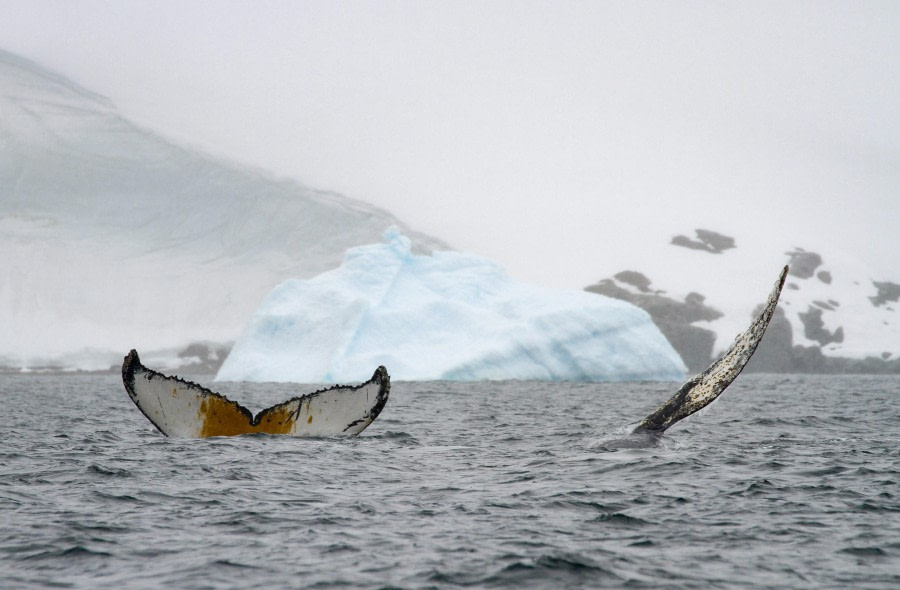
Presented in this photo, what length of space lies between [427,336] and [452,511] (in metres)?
29.6

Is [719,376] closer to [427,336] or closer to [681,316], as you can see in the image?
[427,336]

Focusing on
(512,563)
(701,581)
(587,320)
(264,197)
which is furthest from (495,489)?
(264,197)

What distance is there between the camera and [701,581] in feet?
19.3

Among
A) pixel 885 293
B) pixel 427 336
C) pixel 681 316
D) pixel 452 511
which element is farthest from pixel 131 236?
pixel 452 511

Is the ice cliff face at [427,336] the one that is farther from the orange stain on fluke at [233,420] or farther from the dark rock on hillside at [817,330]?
the dark rock on hillside at [817,330]

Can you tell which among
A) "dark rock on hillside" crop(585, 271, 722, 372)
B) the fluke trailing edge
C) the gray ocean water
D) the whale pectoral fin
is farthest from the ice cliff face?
the whale pectoral fin

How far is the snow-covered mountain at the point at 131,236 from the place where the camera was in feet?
202

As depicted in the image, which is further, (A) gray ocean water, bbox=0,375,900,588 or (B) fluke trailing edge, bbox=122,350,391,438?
(B) fluke trailing edge, bbox=122,350,391,438

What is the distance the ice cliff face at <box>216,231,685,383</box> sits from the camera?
118 feet

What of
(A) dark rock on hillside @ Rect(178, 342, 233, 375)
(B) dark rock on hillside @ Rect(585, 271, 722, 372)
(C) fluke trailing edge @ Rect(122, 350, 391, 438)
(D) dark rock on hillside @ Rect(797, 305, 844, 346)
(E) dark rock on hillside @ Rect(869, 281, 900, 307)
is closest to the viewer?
(C) fluke trailing edge @ Rect(122, 350, 391, 438)

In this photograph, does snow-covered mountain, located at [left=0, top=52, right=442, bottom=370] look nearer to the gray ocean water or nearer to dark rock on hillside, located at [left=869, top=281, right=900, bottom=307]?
dark rock on hillside, located at [left=869, top=281, right=900, bottom=307]

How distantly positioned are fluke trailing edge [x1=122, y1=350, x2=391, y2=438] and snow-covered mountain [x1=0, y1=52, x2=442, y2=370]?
155 feet

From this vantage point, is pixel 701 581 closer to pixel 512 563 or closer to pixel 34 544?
pixel 512 563

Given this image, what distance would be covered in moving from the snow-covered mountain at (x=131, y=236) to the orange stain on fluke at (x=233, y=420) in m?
47.2
